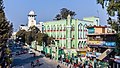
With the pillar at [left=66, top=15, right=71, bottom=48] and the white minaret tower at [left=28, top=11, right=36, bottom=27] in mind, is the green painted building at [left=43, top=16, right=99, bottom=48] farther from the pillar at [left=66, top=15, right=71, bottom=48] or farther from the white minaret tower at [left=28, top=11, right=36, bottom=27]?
the white minaret tower at [left=28, top=11, right=36, bottom=27]

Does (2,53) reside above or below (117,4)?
below

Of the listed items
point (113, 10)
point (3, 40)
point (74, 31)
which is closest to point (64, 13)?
point (74, 31)

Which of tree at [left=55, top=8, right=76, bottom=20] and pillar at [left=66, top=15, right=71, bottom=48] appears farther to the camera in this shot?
tree at [left=55, top=8, right=76, bottom=20]

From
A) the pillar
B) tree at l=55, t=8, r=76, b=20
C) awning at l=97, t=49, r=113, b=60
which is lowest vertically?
awning at l=97, t=49, r=113, b=60

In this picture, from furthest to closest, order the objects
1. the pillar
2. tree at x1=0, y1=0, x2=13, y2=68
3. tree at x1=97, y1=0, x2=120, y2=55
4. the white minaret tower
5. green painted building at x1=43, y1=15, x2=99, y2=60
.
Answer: the white minaret tower → green painted building at x1=43, y1=15, x2=99, y2=60 → the pillar → tree at x1=0, y1=0, x2=13, y2=68 → tree at x1=97, y1=0, x2=120, y2=55

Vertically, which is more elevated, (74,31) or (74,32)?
(74,31)

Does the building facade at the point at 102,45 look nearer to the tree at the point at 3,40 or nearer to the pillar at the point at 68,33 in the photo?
the tree at the point at 3,40

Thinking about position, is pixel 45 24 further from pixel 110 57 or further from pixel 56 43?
pixel 110 57

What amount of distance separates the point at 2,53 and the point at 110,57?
1347 cm

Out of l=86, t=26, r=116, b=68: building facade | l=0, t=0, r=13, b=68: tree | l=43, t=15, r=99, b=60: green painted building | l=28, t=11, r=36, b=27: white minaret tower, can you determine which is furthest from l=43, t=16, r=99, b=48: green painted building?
l=28, t=11, r=36, b=27: white minaret tower

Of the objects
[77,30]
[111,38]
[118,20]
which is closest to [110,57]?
[111,38]

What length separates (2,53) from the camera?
36.2 m

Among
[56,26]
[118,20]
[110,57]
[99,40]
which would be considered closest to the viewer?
[118,20]

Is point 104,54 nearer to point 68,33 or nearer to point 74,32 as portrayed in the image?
point 68,33
